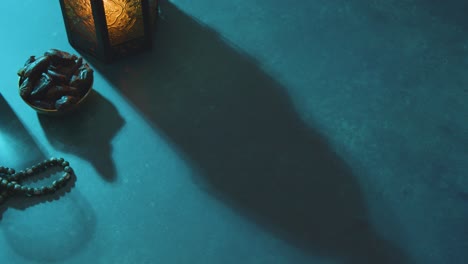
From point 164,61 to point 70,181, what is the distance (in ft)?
1.67

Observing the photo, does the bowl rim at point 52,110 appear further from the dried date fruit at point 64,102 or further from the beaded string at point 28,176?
the beaded string at point 28,176

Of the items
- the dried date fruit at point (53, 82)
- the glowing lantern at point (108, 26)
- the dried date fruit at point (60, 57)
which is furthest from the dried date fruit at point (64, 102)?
the glowing lantern at point (108, 26)

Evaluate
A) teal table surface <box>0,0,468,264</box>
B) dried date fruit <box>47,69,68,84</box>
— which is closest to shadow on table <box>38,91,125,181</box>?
teal table surface <box>0,0,468,264</box>

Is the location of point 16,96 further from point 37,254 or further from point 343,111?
point 343,111

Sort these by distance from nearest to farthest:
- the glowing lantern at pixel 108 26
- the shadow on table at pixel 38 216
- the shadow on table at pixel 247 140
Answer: the shadow on table at pixel 38 216 < the shadow on table at pixel 247 140 < the glowing lantern at pixel 108 26

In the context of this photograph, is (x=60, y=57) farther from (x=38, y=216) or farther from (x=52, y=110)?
(x=38, y=216)

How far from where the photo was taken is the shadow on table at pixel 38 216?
54.7 inches

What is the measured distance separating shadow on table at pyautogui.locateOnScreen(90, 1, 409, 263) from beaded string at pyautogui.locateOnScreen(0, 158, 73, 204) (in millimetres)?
294

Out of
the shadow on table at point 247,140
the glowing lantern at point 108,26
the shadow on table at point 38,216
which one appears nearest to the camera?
the shadow on table at point 38,216

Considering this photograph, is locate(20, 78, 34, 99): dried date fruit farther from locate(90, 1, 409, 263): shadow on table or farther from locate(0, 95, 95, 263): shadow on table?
locate(90, 1, 409, 263): shadow on table

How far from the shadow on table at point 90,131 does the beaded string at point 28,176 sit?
0.06m

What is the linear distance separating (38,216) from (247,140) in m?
0.61

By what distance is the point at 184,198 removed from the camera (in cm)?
151

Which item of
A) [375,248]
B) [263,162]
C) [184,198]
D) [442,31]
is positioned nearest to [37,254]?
[184,198]
